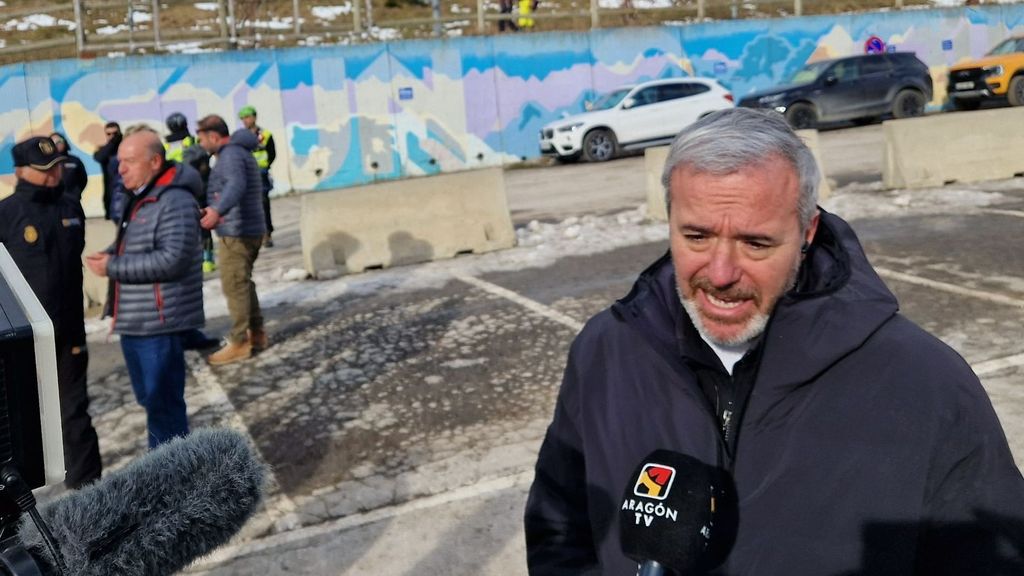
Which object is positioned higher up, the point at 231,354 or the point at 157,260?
the point at 157,260

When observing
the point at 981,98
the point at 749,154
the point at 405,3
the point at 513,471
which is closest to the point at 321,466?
the point at 513,471

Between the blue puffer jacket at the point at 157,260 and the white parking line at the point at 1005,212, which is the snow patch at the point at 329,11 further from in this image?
the blue puffer jacket at the point at 157,260

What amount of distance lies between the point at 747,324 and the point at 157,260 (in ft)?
12.6

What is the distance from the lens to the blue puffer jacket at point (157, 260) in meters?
4.97

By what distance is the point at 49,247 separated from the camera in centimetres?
493

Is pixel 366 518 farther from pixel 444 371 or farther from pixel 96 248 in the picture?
pixel 96 248

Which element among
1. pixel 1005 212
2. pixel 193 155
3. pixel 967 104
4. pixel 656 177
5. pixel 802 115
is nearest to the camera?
pixel 193 155

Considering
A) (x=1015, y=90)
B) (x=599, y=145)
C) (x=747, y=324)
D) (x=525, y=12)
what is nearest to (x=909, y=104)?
(x=1015, y=90)

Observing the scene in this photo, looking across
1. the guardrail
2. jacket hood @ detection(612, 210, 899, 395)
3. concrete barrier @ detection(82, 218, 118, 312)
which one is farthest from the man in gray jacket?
the guardrail

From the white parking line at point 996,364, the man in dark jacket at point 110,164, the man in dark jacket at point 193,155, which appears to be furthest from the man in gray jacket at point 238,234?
the white parking line at point 996,364

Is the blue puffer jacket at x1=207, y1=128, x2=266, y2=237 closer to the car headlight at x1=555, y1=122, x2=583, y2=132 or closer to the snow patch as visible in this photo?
the car headlight at x1=555, y1=122, x2=583, y2=132

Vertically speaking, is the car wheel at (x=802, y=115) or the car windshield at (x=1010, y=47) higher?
the car windshield at (x=1010, y=47)

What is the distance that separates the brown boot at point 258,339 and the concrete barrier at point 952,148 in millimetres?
9099

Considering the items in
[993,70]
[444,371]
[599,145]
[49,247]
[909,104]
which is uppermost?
[993,70]
